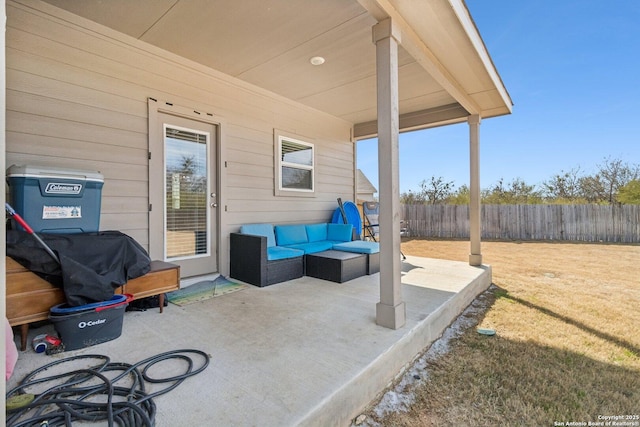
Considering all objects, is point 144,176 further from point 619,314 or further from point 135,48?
point 619,314

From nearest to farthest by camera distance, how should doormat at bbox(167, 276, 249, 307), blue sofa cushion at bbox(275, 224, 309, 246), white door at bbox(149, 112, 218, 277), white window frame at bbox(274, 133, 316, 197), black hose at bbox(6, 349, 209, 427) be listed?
black hose at bbox(6, 349, 209, 427) < doormat at bbox(167, 276, 249, 307) < white door at bbox(149, 112, 218, 277) < blue sofa cushion at bbox(275, 224, 309, 246) < white window frame at bbox(274, 133, 316, 197)

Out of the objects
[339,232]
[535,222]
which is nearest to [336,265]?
[339,232]

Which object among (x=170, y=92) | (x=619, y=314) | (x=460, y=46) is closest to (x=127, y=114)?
(x=170, y=92)

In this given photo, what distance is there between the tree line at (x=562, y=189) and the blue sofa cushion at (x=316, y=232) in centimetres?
1032

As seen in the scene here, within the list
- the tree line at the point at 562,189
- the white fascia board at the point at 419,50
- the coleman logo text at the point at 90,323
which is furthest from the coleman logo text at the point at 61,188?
the tree line at the point at 562,189

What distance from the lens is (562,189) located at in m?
13.4

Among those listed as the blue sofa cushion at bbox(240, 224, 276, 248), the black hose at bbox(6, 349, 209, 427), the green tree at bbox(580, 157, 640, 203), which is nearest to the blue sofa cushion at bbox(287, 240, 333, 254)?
the blue sofa cushion at bbox(240, 224, 276, 248)

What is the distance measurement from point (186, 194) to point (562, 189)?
1596 centimetres

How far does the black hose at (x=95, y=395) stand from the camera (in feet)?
4.31

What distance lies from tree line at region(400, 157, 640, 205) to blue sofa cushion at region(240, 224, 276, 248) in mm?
11469

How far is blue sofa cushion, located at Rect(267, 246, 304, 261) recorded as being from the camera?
12.3ft

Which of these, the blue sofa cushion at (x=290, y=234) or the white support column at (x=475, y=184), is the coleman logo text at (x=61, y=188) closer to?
the blue sofa cushion at (x=290, y=234)

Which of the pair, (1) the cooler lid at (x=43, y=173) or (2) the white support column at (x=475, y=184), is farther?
(2) the white support column at (x=475, y=184)

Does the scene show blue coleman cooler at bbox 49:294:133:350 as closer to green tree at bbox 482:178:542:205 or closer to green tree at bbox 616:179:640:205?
green tree at bbox 482:178:542:205
